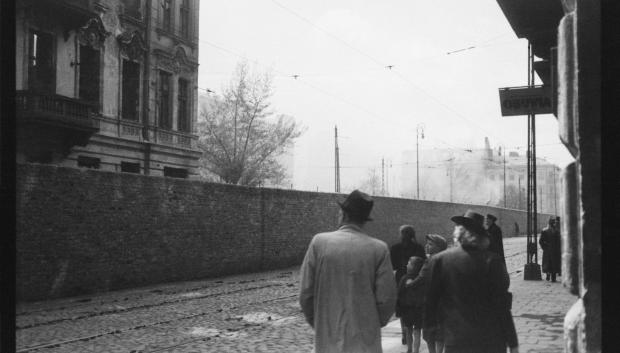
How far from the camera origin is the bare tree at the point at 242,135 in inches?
1555

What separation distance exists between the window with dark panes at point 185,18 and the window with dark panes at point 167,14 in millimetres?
1005

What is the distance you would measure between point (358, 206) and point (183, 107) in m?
27.0

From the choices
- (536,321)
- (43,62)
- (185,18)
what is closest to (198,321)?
(536,321)

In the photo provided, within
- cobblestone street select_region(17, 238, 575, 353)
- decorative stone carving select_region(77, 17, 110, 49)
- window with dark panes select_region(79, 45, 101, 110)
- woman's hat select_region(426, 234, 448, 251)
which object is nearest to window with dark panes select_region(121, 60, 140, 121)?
window with dark panes select_region(79, 45, 101, 110)

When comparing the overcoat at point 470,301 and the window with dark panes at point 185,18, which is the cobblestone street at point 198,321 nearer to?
the overcoat at point 470,301

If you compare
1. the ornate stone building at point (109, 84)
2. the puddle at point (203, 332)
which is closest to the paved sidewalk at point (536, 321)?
the puddle at point (203, 332)

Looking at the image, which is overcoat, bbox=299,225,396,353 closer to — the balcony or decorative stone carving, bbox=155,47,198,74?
the balcony

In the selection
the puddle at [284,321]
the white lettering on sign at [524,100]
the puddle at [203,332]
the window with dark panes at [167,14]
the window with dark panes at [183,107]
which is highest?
the window with dark panes at [167,14]

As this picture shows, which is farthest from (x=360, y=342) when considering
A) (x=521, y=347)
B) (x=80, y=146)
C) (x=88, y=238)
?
(x=80, y=146)

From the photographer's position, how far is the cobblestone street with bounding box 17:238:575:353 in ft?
28.2

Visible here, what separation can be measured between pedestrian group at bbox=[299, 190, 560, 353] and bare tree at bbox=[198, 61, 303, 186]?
34447mm

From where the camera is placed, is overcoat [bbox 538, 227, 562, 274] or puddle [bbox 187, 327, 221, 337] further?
overcoat [bbox 538, 227, 562, 274]

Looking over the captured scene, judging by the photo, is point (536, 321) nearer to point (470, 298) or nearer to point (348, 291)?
point (470, 298)

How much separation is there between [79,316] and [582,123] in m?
10.8
